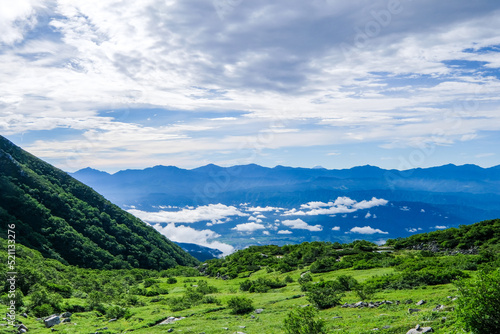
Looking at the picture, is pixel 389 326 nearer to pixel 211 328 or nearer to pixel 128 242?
pixel 211 328

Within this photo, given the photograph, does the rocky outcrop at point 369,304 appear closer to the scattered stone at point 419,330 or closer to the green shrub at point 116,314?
the scattered stone at point 419,330

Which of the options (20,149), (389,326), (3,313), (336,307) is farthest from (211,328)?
(20,149)

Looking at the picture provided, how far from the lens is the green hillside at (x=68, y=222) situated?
126763 mm

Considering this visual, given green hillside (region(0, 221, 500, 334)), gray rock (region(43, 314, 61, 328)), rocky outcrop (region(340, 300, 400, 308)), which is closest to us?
green hillside (region(0, 221, 500, 334))

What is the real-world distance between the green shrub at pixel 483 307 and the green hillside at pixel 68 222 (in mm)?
135232

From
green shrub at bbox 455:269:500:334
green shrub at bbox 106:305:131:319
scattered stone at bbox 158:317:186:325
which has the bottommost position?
scattered stone at bbox 158:317:186:325

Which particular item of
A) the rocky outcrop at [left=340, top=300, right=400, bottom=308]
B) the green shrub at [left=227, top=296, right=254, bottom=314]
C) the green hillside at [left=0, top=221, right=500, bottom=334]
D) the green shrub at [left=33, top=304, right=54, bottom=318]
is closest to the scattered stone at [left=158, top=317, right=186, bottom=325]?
the green hillside at [left=0, top=221, right=500, bottom=334]

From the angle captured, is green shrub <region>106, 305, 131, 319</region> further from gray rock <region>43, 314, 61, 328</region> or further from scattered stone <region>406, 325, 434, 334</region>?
scattered stone <region>406, 325, 434, 334</region>

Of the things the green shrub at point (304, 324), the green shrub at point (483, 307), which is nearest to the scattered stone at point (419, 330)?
the green shrub at point (483, 307)

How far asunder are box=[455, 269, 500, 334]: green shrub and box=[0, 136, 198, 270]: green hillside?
13523 cm

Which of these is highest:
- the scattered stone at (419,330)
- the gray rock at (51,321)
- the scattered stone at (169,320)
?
the scattered stone at (419,330)

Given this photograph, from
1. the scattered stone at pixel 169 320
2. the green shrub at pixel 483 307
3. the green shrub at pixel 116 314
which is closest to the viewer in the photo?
the green shrub at pixel 483 307

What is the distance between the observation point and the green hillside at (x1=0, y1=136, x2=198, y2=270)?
127m

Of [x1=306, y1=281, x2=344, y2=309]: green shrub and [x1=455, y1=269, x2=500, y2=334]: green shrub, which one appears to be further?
[x1=306, y1=281, x2=344, y2=309]: green shrub
